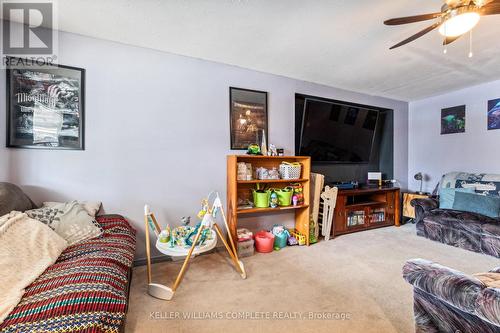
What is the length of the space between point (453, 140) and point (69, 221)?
17.3 ft

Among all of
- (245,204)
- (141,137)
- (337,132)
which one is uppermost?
(337,132)

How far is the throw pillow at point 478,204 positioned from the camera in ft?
8.97

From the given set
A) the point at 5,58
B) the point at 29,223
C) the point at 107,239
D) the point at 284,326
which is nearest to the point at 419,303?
the point at 284,326

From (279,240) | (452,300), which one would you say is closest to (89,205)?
(279,240)

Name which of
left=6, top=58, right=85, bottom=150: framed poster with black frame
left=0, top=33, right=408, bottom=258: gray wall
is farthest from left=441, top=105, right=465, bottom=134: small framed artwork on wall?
left=6, top=58, right=85, bottom=150: framed poster with black frame

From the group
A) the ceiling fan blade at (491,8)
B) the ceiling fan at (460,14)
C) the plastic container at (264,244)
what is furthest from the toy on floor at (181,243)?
the ceiling fan blade at (491,8)

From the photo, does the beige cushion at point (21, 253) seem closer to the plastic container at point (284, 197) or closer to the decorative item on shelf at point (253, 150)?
the decorative item on shelf at point (253, 150)

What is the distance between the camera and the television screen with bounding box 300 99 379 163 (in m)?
3.35

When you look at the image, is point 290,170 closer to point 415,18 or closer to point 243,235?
point 243,235

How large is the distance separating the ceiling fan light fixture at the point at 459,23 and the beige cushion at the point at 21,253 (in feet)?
9.58

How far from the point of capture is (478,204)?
2854mm

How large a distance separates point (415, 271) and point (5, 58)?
11.1ft

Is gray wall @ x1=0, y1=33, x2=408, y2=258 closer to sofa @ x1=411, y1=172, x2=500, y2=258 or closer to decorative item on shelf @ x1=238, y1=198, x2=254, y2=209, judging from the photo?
decorative item on shelf @ x1=238, y1=198, x2=254, y2=209

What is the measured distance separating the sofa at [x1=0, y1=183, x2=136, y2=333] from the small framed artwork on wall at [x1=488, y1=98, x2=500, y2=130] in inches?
193
